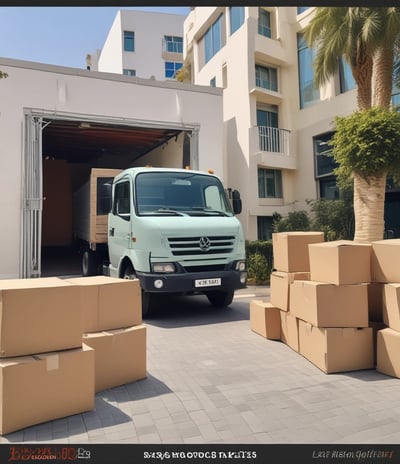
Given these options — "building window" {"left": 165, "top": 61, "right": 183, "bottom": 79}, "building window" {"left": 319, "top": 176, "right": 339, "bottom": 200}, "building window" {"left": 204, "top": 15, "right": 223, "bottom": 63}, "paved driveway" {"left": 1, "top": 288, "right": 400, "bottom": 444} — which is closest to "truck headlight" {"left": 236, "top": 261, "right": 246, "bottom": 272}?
"paved driveway" {"left": 1, "top": 288, "right": 400, "bottom": 444}

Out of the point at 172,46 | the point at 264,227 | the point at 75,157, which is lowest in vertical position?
the point at 264,227

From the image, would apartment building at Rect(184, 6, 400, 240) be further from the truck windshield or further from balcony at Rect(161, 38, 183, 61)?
balcony at Rect(161, 38, 183, 61)

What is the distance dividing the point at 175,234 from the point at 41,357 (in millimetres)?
3214

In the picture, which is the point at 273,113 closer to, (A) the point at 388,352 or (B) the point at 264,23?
(B) the point at 264,23

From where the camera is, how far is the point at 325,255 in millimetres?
4121

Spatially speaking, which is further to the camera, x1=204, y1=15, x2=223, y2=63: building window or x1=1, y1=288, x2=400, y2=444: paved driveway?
x1=204, y1=15, x2=223, y2=63: building window

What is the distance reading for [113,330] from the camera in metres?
3.66

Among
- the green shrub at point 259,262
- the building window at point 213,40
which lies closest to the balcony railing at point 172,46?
the building window at point 213,40

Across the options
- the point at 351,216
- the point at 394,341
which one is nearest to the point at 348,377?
the point at 394,341

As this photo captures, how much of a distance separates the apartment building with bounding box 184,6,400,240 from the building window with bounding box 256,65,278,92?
44 mm

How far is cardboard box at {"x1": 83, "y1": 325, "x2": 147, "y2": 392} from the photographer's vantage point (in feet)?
11.2

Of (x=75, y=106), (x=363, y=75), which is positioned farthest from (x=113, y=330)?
(x=363, y=75)
